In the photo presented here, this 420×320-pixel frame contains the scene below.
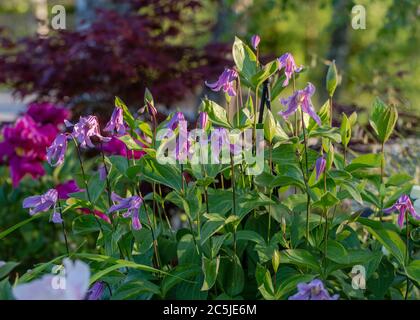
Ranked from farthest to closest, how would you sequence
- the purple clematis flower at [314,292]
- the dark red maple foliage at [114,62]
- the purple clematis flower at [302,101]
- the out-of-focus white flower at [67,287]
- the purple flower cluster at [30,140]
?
the dark red maple foliage at [114,62]
the purple flower cluster at [30,140]
the purple clematis flower at [302,101]
the purple clematis flower at [314,292]
the out-of-focus white flower at [67,287]

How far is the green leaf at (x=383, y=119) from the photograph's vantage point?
1.54 meters

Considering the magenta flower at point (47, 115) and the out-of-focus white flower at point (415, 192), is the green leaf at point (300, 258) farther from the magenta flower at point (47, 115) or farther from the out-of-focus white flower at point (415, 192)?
the magenta flower at point (47, 115)

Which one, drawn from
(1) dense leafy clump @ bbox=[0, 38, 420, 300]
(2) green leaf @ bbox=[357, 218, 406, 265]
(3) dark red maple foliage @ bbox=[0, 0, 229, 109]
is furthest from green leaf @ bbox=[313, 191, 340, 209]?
(3) dark red maple foliage @ bbox=[0, 0, 229, 109]

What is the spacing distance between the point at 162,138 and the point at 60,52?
6.91 feet

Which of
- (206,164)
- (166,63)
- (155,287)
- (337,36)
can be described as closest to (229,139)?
(206,164)

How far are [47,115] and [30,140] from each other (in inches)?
5.5

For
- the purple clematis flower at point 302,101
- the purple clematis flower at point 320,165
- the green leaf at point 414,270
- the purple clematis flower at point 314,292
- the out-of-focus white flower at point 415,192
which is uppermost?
the purple clematis flower at point 302,101

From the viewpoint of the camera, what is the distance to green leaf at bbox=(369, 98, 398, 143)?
1.54 meters

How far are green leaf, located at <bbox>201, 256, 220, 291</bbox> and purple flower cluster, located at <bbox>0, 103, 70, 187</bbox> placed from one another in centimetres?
143

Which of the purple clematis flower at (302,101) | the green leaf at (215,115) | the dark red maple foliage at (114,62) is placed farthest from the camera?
the dark red maple foliage at (114,62)

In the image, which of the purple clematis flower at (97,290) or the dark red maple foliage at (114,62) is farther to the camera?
the dark red maple foliage at (114,62)

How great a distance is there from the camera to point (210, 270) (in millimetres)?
1392

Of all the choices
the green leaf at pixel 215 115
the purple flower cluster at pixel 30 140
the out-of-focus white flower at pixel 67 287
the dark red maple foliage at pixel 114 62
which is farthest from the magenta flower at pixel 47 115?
the out-of-focus white flower at pixel 67 287
